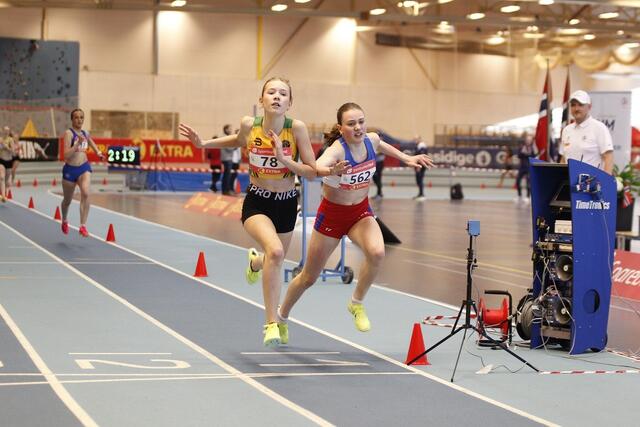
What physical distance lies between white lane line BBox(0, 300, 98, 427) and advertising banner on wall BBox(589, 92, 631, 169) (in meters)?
9.99

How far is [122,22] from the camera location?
46156 mm

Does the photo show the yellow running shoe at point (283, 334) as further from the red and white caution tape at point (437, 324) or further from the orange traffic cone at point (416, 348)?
the red and white caution tape at point (437, 324)

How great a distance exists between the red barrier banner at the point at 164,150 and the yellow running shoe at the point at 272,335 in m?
33.8

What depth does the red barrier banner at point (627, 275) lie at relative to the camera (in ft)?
42.4

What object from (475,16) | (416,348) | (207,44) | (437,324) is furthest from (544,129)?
(207,44)

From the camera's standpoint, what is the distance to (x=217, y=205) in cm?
2688

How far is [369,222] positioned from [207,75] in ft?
131

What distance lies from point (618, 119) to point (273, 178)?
941 centimetres

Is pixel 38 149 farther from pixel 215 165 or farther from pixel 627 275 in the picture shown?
pixel 627 275

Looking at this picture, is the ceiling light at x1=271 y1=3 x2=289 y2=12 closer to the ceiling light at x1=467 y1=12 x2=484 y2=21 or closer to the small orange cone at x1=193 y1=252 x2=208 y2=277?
the ceiling light at x1=467 y1=12 x2=484 y2=21

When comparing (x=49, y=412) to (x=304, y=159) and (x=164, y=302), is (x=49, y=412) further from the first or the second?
(x=164, y=302)

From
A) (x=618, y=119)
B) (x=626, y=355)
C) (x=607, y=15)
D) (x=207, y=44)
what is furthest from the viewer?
(x=607, y=15)

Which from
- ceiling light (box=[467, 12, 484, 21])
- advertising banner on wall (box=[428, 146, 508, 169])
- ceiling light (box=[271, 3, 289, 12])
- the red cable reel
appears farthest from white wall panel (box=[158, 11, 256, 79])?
the red cable reel

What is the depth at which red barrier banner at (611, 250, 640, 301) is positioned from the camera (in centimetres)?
1292
